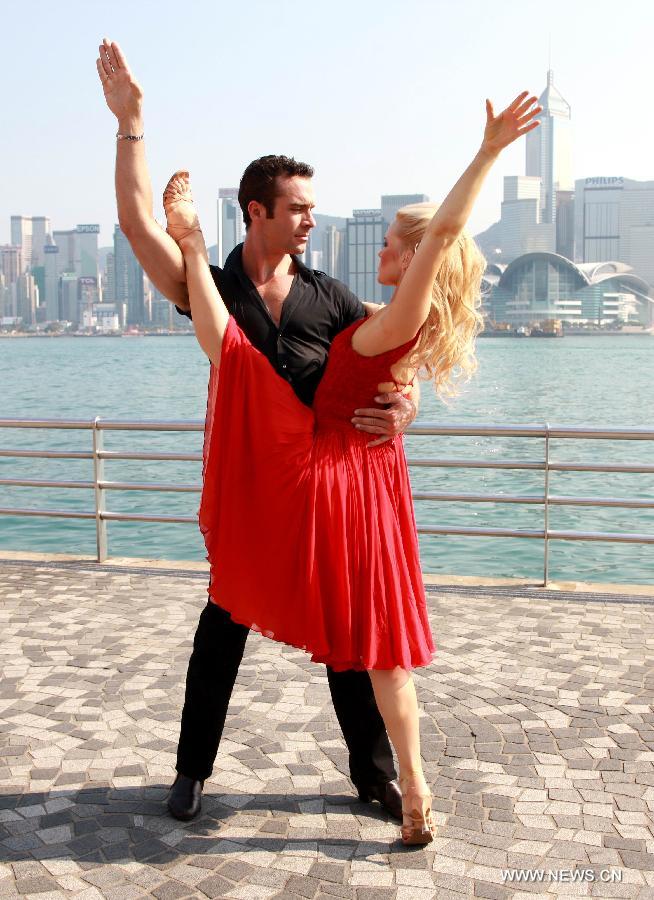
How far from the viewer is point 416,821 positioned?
2.83 metres

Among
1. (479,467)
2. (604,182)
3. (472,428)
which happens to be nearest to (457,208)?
(472,428)

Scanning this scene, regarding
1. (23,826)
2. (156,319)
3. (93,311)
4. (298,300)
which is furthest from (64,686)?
(93,311)

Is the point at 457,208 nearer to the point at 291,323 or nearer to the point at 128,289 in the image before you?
the point at 291,323

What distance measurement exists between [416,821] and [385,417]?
1.02 m

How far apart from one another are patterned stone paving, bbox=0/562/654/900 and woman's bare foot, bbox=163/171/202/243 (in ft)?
5.09

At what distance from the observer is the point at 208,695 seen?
307cm

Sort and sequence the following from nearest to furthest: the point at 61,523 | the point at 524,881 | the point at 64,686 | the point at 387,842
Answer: the point at 524,881 < the point at 387,842 < the point at 64,686 < the point at 61,523

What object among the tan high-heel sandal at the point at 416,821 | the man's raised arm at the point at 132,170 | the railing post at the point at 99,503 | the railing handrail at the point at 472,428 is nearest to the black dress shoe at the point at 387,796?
the tan high-heel sandal at the point at 416,821

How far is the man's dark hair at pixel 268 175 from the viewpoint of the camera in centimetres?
280

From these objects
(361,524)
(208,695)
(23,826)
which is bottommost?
(23,826)

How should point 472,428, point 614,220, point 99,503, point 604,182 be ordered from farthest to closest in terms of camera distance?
point 604,182 → point 614,220 → point 99,503 → point 472,428

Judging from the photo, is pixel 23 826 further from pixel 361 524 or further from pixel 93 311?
pixel 93 311

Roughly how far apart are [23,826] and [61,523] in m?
14.9

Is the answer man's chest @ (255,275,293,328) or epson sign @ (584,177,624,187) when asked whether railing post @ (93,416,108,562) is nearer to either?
man's chest @ (255,275,293,328)
